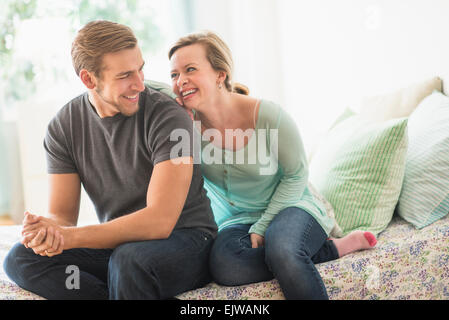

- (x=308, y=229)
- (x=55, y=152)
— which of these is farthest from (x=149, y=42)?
(x=308, y=229)

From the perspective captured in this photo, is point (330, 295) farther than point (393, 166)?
No

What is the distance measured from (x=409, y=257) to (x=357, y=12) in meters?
1.38

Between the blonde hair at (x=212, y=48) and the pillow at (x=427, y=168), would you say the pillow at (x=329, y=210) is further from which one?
the blonde hair at (x=212, y=48)

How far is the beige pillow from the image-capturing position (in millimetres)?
1708

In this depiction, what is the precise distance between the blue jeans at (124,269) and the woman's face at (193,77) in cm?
41

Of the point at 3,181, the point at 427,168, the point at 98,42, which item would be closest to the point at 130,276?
the point at 98,42

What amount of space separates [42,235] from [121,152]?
32 centimetres

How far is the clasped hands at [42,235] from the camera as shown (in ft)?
3.56

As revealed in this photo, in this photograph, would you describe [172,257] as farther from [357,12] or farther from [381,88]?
[357,12]

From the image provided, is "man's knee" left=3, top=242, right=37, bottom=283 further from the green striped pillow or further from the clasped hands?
the green striped pillow

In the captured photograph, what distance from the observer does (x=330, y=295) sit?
1179 mm

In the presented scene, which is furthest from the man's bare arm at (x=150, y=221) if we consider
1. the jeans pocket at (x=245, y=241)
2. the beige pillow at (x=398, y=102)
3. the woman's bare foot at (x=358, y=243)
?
the beige pillow at (x=398, y=102)

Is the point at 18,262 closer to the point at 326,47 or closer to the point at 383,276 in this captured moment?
the point at 383,276

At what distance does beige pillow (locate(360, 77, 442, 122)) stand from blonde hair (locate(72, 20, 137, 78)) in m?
1.08
